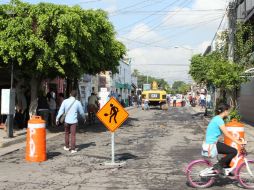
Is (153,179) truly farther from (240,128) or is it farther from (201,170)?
(240,128)

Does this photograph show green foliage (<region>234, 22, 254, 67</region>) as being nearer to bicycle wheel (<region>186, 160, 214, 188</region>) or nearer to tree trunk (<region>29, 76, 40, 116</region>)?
tree trunk (<region>29, 76, 40, 116</region>)

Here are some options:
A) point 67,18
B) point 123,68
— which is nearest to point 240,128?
point 67,18

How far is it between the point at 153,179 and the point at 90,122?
1502cm

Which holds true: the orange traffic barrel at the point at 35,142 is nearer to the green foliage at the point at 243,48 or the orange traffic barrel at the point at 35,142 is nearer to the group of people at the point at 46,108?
the group of people at the point at 46,108

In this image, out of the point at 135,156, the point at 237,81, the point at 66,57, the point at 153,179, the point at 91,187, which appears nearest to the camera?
the point at 91,187

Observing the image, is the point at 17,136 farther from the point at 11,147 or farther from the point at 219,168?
the point at 219,168

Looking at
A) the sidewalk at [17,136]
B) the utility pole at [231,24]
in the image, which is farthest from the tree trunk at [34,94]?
the utility pole at [231,24]

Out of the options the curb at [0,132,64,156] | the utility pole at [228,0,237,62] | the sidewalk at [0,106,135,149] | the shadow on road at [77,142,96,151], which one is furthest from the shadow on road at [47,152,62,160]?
the utility pole at [228,0,237,62]

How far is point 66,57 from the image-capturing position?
58.9 ft

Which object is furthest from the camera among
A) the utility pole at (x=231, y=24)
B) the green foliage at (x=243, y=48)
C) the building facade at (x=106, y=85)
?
the building facade at (x=106, y=85)

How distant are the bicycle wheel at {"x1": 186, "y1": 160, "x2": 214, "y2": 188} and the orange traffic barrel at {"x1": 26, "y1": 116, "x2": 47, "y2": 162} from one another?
4.37 m

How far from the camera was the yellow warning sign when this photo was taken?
11.1m

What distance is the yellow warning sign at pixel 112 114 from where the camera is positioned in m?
11.1

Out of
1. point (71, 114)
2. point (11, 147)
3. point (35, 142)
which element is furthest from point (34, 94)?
point (35, 142)
